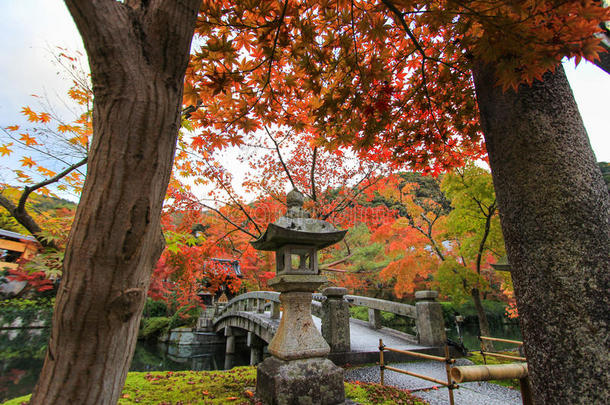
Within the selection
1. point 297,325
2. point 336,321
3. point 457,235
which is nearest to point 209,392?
point 297,325

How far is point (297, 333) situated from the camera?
147 inches

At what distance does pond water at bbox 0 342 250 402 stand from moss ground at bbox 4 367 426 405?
598 cm

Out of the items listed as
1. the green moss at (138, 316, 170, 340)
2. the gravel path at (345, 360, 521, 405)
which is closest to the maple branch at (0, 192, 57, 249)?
the gravel path at (345, 360, 521, 405)

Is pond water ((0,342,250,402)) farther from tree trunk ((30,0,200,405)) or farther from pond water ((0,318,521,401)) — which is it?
tree trunk ((30,0,200,405))

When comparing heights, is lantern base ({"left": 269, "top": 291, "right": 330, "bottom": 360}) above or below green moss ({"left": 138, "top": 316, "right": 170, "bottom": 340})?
above

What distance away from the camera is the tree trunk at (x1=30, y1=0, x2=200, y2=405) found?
3.47ft

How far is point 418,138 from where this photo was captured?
3.53 metres

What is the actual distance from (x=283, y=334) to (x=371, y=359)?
10.6ft

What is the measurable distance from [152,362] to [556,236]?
1593cm

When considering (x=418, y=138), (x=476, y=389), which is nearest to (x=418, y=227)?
(x=476, y=389)

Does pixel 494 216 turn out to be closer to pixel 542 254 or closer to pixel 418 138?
pixel 418 138

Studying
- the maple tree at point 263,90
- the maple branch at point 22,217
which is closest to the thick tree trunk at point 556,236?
the maple tree at point 263,90

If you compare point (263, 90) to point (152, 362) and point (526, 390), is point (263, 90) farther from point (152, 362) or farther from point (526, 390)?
point (152, 362)

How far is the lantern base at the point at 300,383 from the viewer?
331cm
